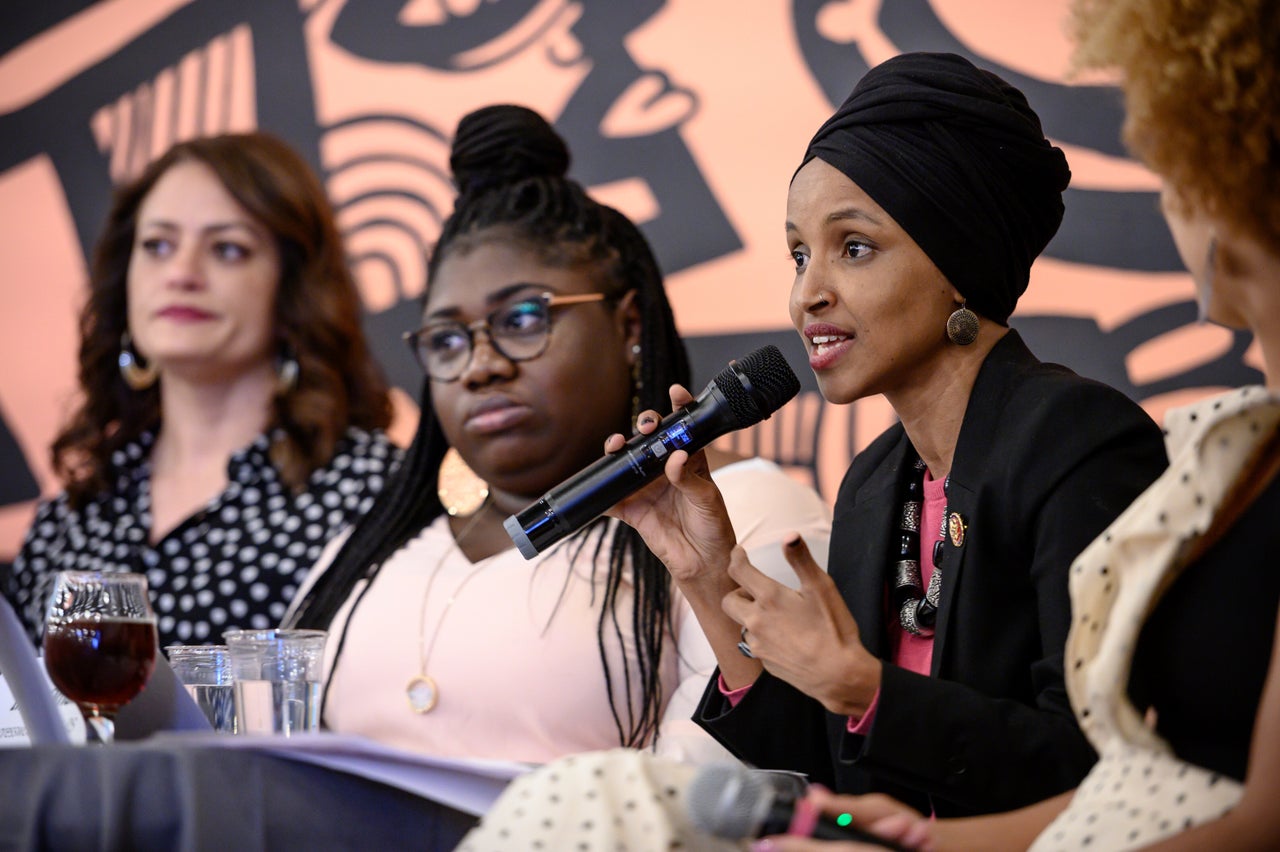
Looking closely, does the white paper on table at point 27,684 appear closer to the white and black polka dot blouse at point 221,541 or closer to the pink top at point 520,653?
the pink top at point 520,653

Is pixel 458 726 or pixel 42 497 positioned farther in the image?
pixel 42 497

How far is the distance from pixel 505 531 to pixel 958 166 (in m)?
1.14

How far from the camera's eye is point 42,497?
3.80 metres

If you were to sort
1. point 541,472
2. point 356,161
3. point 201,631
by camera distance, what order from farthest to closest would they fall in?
point 356,161, point 201,631, point 541,472

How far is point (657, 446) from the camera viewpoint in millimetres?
1717

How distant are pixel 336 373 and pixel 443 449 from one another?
2.14 ft

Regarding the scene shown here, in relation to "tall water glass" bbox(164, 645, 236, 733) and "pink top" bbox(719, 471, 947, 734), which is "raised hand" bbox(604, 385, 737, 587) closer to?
"pink top" bbox(719, 471, 947, 734)

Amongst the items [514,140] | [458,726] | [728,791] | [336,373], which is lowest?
[458,726]

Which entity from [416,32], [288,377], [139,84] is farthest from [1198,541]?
[139,84]

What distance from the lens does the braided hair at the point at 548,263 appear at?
2.42 meters

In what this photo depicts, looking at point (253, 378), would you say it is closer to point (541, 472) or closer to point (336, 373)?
point (336, 373)

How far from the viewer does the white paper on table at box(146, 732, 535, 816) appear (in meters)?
1.43

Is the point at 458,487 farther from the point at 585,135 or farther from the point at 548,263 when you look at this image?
the point at 585,135

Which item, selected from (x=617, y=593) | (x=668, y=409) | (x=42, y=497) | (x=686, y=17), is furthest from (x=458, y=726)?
(x=42, y=497)
